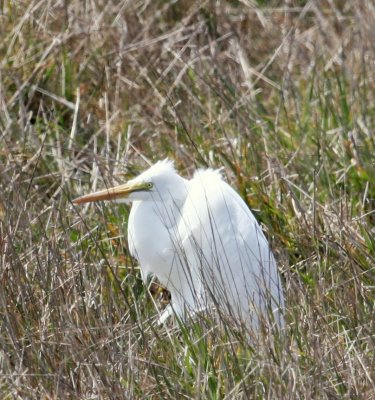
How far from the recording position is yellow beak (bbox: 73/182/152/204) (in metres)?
3.22

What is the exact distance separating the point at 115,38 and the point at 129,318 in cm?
221

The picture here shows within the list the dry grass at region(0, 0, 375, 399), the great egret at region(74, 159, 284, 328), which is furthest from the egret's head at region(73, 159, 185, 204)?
the dry grass at region(0, 0, 375, 399)

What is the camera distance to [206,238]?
3164 millimetres

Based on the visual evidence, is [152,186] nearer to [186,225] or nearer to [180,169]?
[186,225]

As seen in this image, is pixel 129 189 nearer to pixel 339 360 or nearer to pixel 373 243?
pixel 373 243

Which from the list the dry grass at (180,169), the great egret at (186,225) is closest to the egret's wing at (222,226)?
the great egret at (186,225)

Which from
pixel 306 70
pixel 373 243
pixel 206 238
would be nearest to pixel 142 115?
pixel 306 70

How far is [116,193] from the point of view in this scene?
10.7ft

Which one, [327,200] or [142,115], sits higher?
[142,115]

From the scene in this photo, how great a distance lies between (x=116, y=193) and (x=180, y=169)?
713 millimetres

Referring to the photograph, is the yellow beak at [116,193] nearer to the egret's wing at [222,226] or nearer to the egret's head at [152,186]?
the egret's head at [152,186]

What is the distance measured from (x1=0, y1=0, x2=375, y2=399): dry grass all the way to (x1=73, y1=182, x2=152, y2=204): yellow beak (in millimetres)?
44

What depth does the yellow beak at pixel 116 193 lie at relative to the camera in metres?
3.22

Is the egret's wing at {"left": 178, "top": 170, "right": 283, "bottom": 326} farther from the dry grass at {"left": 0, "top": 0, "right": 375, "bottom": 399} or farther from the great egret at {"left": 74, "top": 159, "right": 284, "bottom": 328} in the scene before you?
the dry grass at {"left": 0, "top": 0, "right": 375, "bottom": 399}
